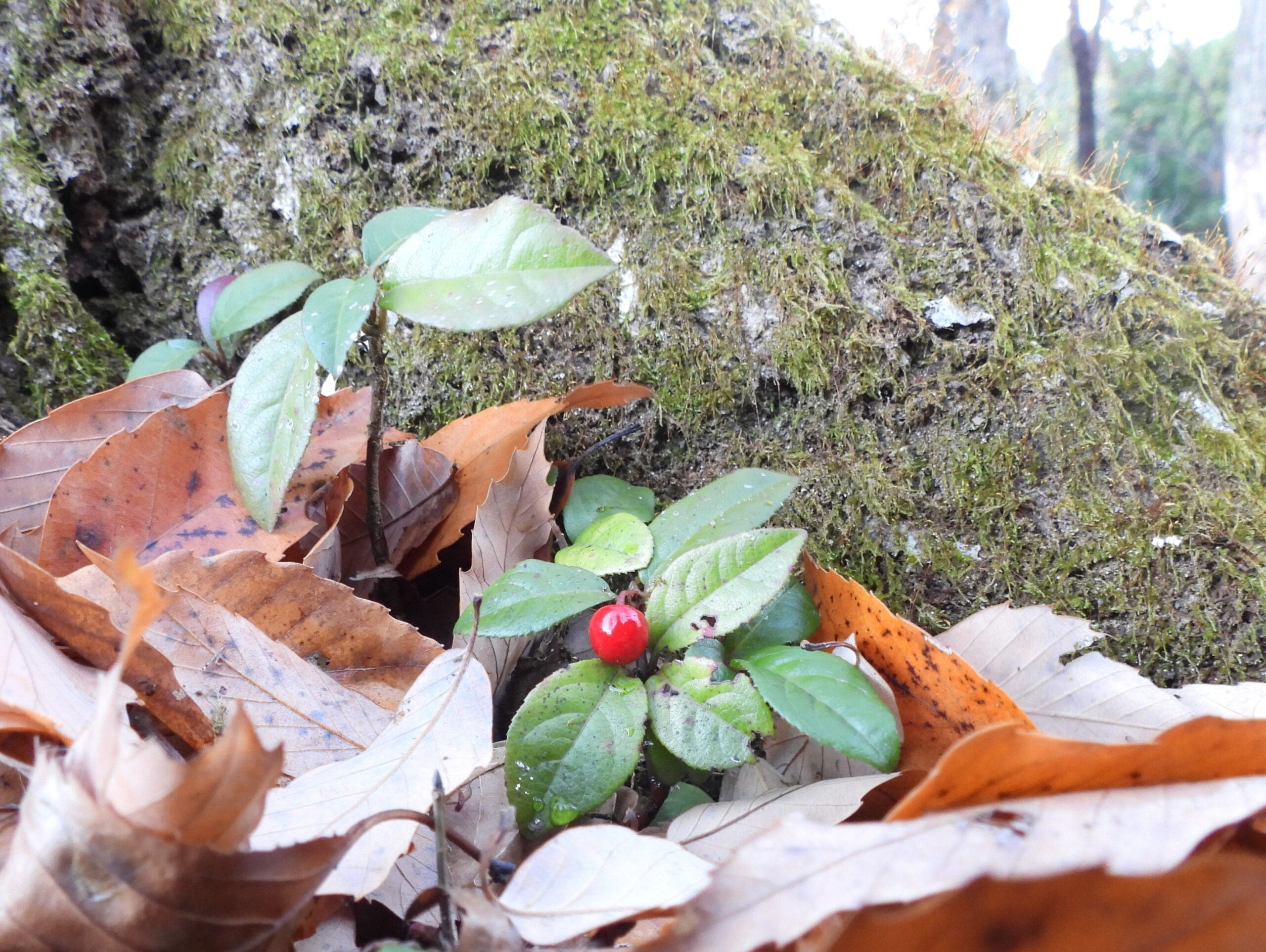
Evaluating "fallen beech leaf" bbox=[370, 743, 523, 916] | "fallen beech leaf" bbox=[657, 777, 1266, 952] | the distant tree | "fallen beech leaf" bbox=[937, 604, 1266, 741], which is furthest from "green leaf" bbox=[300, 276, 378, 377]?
the distant tree

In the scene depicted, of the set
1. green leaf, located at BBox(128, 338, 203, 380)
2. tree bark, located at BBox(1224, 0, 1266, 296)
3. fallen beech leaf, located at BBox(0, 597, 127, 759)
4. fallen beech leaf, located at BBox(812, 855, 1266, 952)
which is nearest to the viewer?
fallen beech leaf, located at BBox(812, 855, 1266, 952)

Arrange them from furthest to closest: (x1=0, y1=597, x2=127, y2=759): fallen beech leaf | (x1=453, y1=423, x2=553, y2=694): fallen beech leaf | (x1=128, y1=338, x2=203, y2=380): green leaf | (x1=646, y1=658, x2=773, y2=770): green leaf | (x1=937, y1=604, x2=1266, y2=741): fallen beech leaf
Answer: (x1=128, y1=338, x2=203, y2=380): green leaf → (x1=453, y1=423, x2=553, y2=694): fallen beech leaf → (x1=937, y1=604, x2=1266, y2=741): fallen beech leaf → (x1=646, y1=658, x2=773, y2=770): green leaf → (x1=0, y1=597, x2=127, y2=759): fallen beech leaf

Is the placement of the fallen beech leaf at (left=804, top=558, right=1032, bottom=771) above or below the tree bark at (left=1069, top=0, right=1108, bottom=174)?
below

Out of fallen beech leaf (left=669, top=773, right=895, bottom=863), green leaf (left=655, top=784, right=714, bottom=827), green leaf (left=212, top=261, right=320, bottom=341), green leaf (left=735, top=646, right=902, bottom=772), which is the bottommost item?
green leaf (left=655, top=784, right=714, bottom=827)

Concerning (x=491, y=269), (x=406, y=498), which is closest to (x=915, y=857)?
(x=491, y=269)

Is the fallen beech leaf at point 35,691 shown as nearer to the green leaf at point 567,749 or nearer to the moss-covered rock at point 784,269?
the green leaf at point 567,749

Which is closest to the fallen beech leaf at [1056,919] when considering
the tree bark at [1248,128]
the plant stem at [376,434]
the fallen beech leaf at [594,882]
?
the fallen beech leaf at [594,882]

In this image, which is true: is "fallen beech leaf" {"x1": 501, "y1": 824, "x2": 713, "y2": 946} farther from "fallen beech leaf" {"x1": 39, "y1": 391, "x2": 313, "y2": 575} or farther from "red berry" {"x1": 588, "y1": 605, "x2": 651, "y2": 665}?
"fallen beech leaf" {"x1": 39, "y1": 391, "x2": 313, "y2": 575}

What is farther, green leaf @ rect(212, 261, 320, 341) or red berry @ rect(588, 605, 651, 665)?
green leaf @ rect(212, 261, 320, 341)

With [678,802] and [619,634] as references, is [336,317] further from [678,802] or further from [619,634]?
[678,802]
